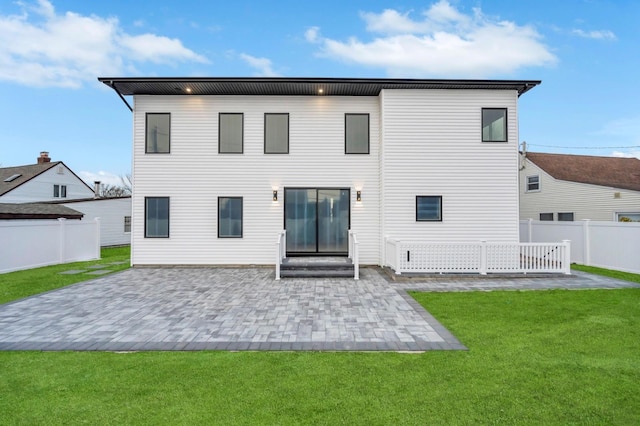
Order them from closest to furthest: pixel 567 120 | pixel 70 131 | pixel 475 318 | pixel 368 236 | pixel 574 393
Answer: pixel 574 393, pixel 475 318, pixel 368 236, pixel 567 120, pixel 70 131

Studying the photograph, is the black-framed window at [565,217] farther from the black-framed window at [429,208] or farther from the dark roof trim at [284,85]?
the black-framed window at [429,208]

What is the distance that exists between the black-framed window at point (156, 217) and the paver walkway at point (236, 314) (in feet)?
7.37

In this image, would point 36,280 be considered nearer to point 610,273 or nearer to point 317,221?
point 317,221

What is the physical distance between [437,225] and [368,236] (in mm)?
2363

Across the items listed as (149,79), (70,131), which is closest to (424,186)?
(149,79)

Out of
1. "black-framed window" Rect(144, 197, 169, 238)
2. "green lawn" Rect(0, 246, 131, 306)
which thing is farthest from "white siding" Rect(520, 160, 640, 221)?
"green lawn" Rect(0, 246, 131, 306)

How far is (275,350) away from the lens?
419 cm

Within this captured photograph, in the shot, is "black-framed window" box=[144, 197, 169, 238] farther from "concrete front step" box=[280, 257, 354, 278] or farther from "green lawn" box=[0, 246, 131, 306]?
"concrete front step" box=[280, 257, 354, 278]

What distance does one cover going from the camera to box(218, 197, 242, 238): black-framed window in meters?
11.2

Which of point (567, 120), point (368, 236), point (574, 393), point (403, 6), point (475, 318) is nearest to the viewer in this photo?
point (574, 393)

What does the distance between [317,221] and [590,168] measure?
19.4 metres

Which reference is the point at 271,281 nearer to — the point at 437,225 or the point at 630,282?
the point at 437,225

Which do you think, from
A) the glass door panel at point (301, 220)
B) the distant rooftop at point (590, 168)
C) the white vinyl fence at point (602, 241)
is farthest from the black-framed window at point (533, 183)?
the glass door panel at point (301, 220)

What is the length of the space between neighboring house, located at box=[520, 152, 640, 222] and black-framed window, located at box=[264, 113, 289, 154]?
52.9ft
